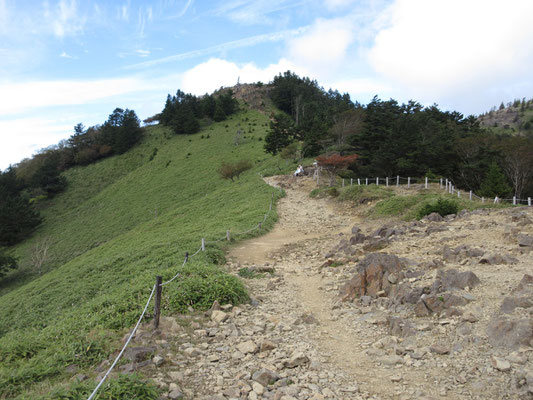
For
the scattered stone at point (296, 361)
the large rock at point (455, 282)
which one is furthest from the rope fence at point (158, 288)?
the large rock at point (455, 282)

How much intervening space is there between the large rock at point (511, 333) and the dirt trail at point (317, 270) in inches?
60.1

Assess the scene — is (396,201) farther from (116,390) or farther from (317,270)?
(116,390)

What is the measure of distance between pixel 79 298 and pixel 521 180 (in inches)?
1443

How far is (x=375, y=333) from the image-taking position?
705 centimetres

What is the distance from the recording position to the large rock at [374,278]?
8914 millimetres

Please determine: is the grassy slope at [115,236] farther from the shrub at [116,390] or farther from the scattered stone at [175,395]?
the scattered stone at [175,395]

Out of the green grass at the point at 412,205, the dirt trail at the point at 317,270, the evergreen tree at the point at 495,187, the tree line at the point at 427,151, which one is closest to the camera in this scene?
the dirt trail at the point at 317,270

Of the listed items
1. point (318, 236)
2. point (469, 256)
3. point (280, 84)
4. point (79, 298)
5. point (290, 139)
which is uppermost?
point (280, 84)

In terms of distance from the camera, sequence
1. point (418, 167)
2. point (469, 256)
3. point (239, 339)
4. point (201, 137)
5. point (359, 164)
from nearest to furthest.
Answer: point (239, 339) < point (469, 256) < point (418, 167) < point (359, 164) < point (201, 137)

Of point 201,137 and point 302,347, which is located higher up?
point 201,137

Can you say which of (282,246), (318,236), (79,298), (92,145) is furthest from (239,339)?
(92,145)

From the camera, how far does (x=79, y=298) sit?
15203 mm

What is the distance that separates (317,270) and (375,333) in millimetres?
5278

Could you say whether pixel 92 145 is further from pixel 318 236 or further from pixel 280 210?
pixel 318 236
